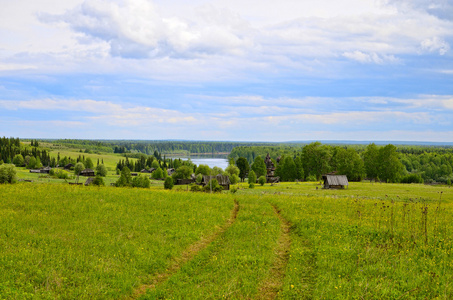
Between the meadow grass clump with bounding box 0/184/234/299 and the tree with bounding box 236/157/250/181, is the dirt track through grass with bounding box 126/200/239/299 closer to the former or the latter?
the meadow grass clump with bounding box 0/184/234/299

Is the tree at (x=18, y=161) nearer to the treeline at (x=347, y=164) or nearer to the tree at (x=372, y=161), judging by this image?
the treeline at (x=347, y=164)

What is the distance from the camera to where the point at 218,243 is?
1431 cm

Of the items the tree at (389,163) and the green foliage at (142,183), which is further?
the tree at (389,163)

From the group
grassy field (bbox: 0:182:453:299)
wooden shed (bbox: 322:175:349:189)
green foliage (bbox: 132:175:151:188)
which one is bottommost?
green foliage (bbox: 132:175:151:188)

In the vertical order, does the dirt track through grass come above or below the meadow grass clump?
below

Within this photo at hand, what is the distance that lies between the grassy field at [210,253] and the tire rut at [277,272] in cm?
5

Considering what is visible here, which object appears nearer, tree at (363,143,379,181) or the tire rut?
the tire rut

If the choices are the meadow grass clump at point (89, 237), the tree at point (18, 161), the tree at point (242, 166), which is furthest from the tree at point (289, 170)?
the tree at point (18, 161)

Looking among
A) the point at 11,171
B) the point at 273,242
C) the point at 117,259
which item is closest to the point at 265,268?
the point at 273,242

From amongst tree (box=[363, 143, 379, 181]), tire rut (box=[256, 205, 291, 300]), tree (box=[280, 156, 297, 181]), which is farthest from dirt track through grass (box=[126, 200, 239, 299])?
tree (box=[363, 143, 379, 181])

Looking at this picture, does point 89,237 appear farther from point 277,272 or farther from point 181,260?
point 277,272

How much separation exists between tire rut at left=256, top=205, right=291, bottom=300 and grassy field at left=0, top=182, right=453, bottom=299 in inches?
1.8

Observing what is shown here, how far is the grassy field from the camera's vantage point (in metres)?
9.62

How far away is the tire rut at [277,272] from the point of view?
9.70m
